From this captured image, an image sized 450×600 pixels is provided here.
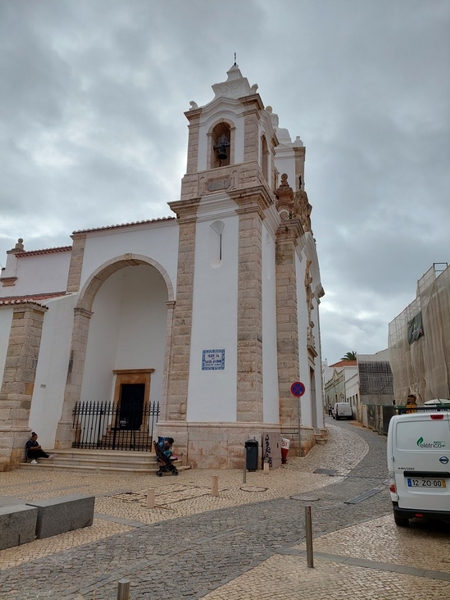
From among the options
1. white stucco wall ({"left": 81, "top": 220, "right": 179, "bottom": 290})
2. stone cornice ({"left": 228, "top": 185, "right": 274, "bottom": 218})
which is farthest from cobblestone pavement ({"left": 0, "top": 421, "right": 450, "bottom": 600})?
stone cornice ({"left": 228, "top": 185, "right": 274, "bottom": 218})

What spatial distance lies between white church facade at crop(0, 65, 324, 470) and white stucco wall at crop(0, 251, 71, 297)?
66 millimetres

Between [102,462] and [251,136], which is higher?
[251,136]

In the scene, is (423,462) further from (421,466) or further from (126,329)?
(126,329)

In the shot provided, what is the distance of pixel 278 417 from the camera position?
13.9 m

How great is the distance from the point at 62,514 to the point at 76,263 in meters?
12.0

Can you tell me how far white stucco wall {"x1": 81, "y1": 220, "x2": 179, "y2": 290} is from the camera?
14750 millimetres

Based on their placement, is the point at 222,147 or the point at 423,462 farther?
the point at 222,147

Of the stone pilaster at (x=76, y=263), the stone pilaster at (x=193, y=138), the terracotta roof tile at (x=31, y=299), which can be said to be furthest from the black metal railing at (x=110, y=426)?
the stone pilaster at (x=193, y=138)

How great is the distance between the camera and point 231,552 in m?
4.54

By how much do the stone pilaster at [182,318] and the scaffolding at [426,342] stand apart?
33.4 ft

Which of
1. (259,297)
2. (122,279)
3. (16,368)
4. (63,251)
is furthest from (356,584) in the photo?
(63,251)

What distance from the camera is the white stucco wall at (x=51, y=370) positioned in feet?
42.5

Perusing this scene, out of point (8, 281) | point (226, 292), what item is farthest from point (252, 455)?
point (8, 281)

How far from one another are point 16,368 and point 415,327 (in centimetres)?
1804
